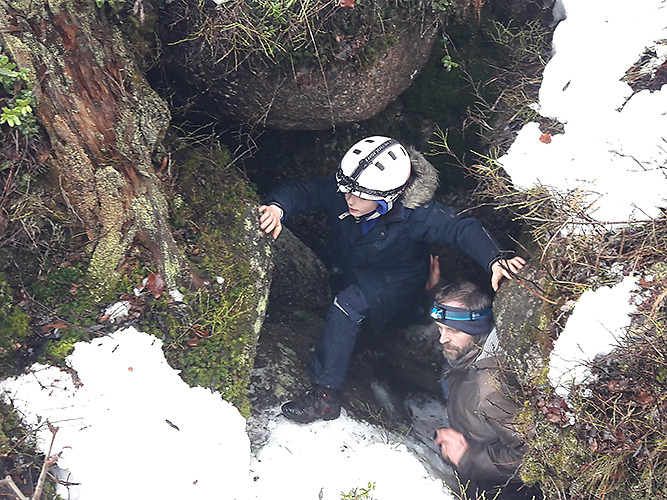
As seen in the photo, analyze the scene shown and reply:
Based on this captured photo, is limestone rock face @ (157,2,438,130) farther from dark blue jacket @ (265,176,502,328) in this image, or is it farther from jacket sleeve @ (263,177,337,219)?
dark blue jacket @ (265,176,502,328)

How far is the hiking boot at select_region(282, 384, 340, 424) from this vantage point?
397cm

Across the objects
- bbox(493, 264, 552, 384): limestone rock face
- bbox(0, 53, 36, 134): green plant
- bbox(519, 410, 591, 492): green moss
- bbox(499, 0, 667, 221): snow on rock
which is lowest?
bbox(519, 410, 591, 492): green moss

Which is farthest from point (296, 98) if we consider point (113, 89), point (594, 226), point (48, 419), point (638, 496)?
point (638, 496)

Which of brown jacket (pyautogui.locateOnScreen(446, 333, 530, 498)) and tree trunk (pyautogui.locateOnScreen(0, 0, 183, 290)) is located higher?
tree trunk (pyautogui.locateOnScreen(0, 0, 183, 290))

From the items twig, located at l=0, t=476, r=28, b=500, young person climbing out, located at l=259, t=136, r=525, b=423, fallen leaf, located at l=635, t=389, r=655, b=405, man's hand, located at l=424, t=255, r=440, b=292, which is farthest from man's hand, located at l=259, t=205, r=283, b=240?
fallen leaf, located at l=635, t=389, r=655, b=405

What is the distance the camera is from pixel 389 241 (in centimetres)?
399

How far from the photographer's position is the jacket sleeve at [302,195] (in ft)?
12.4

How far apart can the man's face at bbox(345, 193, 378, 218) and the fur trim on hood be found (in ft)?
0.96

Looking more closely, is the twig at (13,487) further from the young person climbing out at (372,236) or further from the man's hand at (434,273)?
the man's hand at (434,273)

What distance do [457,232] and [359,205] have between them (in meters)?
0.81

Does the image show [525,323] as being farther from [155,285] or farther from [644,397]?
[155,285]

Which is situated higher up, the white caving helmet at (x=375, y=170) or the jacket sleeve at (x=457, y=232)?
the white caving helmet at (x=375, y=170)

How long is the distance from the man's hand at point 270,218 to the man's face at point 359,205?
0.55 metres

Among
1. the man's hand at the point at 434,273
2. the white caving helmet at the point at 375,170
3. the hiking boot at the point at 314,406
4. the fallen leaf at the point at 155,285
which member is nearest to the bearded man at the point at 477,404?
the man's hand at the point at 434,273
